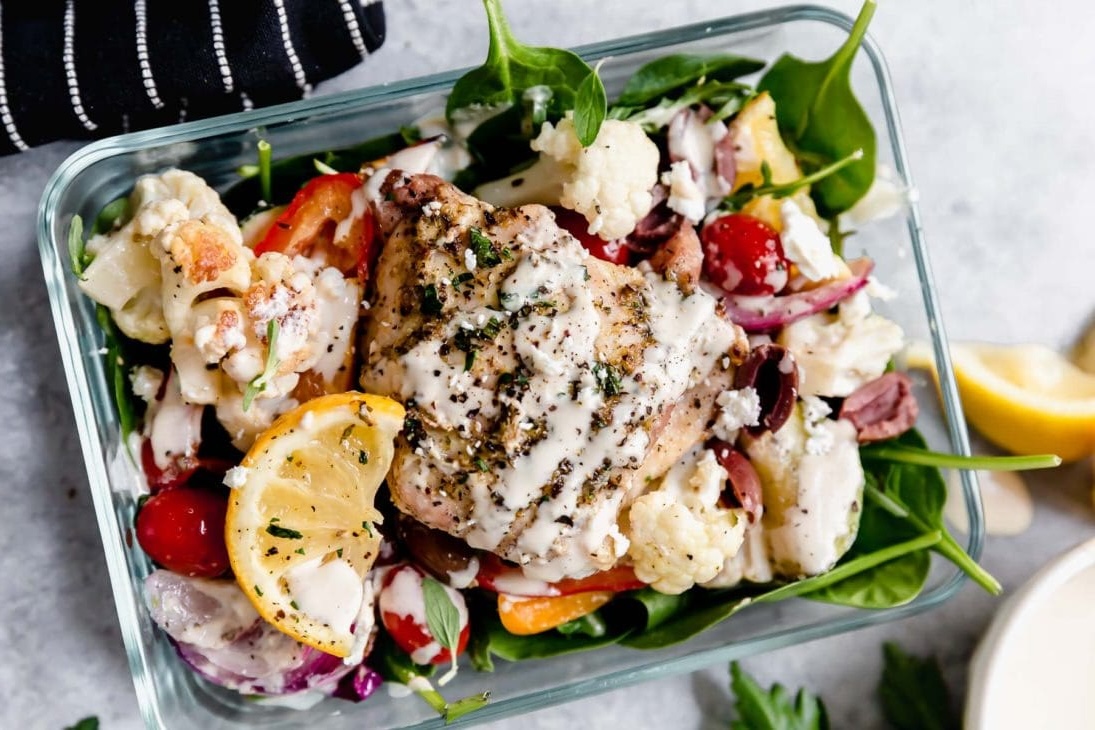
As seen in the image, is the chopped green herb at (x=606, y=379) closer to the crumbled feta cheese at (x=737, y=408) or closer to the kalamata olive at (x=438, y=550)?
the crumbled feta cheese at (x=737, y=408)

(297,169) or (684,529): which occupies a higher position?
(297,169)

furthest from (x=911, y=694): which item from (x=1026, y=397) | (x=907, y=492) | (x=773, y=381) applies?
(x=773, y=381)

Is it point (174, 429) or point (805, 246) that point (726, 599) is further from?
point (174, 429)

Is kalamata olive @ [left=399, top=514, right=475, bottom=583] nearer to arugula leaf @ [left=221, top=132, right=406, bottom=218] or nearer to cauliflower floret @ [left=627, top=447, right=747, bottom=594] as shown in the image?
cauliflower floret @ [left=627, top=447, right=747, bottom=594]

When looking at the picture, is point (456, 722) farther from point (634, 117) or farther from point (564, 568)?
point (634, 117)

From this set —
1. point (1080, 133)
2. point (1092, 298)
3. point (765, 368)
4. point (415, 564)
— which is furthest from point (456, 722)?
point (1080, 133)

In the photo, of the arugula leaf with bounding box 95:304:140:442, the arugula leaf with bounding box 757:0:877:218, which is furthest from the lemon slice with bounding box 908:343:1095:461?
the arugula leaf with bounding box 95:304:140:442
